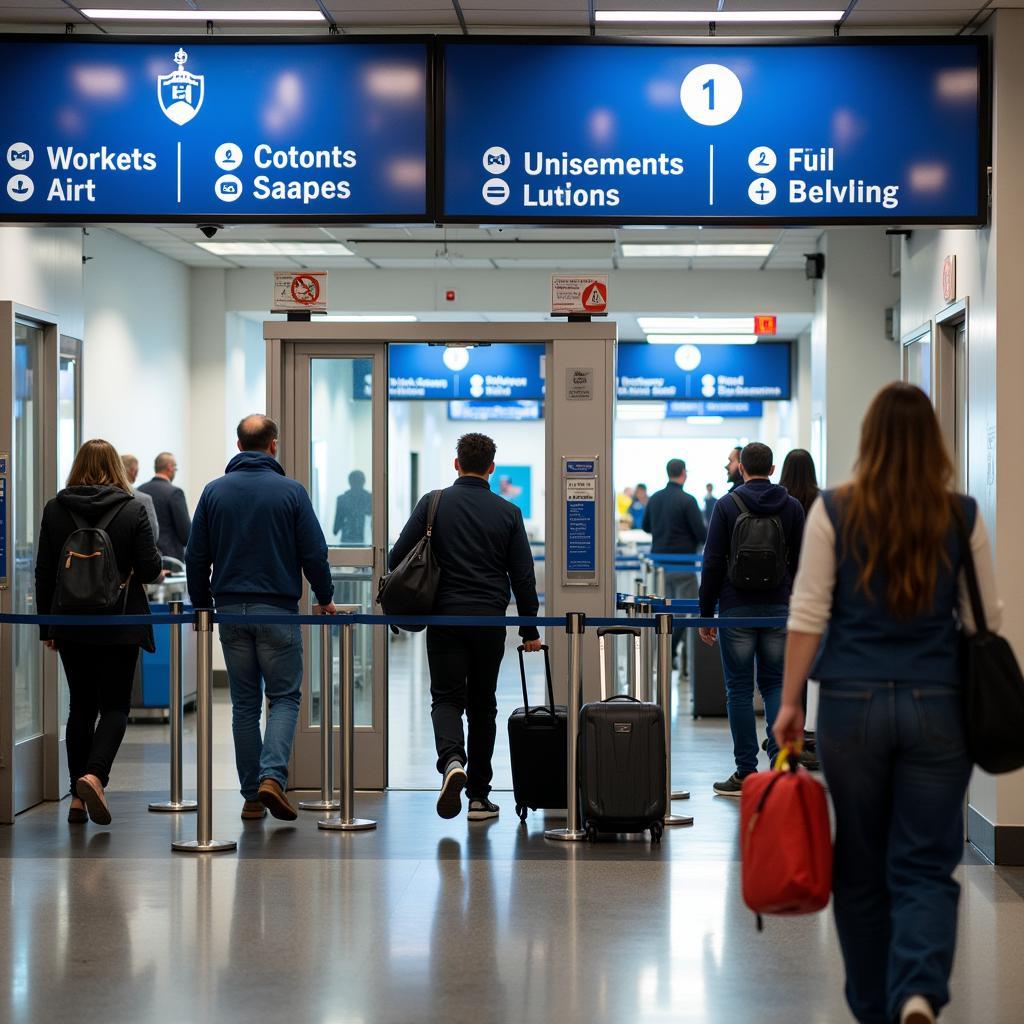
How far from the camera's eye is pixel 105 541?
6.28 m

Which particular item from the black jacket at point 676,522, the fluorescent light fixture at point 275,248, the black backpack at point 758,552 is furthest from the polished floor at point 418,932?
the fluorescent light fixture at point 275,248

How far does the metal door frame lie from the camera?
21.6ft

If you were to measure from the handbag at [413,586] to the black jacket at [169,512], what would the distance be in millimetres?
4466

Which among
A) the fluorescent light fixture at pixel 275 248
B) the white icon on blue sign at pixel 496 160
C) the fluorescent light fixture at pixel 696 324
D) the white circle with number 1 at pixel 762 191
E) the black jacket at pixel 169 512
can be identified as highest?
the fluorescent light fixture at pixel 275 248

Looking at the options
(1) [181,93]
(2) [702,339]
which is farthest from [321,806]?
(2) [702,339]

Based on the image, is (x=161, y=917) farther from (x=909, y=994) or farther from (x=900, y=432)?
(x=900, y=432)

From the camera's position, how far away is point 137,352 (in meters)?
11.7

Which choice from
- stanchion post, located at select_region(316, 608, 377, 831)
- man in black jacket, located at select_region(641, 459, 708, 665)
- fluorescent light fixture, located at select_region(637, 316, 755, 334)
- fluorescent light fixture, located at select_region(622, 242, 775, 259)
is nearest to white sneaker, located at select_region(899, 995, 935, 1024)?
stanchion post, located at select_region(316, 608, 377, 831)

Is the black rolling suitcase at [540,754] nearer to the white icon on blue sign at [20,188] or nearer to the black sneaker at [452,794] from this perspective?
the black sneaker at [452,794]

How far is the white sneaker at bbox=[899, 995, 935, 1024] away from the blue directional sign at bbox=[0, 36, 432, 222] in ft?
11.6

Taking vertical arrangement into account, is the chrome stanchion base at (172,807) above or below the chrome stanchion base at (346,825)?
below

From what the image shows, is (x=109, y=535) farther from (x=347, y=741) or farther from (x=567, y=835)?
(x=567, y=835)

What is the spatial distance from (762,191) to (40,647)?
396 centimetres

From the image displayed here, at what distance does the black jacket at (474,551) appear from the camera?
20.7ft
